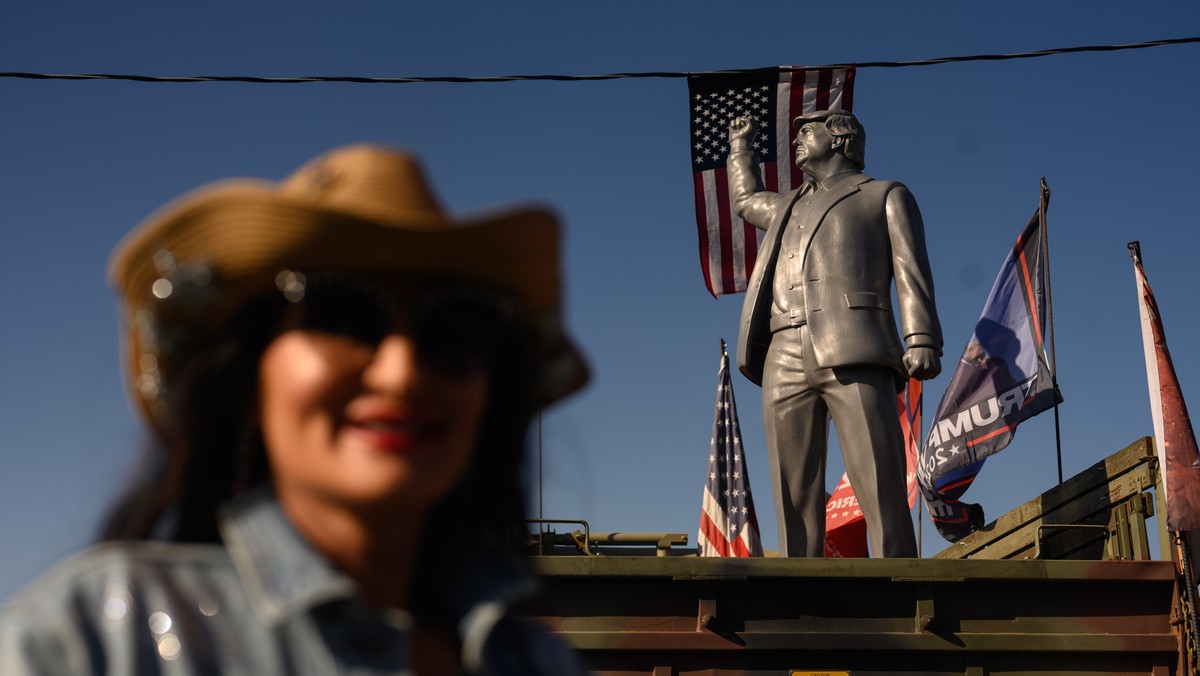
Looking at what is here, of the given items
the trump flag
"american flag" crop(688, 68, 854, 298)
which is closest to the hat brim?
"american flag" crop(688, 68, 854, 298)

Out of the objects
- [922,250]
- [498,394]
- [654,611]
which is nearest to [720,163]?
[922,250]

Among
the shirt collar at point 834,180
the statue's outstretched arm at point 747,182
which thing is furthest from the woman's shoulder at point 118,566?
the statue's outstretched arm at point 747,182

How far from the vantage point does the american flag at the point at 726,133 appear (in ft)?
28.3

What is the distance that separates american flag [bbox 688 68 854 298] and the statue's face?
1.36 meters

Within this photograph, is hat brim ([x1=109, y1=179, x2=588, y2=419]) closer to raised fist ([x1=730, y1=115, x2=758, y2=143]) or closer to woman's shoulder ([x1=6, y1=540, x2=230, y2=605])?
woman's shoulder ([x1=6, y1=540, x2=230, y2=605])

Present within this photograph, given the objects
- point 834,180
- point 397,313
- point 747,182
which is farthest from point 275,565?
point 747,182

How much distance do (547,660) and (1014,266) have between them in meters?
8.38

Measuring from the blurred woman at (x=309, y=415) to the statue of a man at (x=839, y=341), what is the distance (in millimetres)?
4933

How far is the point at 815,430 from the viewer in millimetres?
6750

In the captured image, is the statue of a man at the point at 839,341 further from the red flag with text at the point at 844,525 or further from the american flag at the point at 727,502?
the red flag with text at the point at 844,525

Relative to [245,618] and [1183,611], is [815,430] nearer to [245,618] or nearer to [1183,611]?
[1183,611]

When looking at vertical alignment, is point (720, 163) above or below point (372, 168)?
above

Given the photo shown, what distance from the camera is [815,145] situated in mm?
7250

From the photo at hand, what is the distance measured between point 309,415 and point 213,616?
24 centimetres
